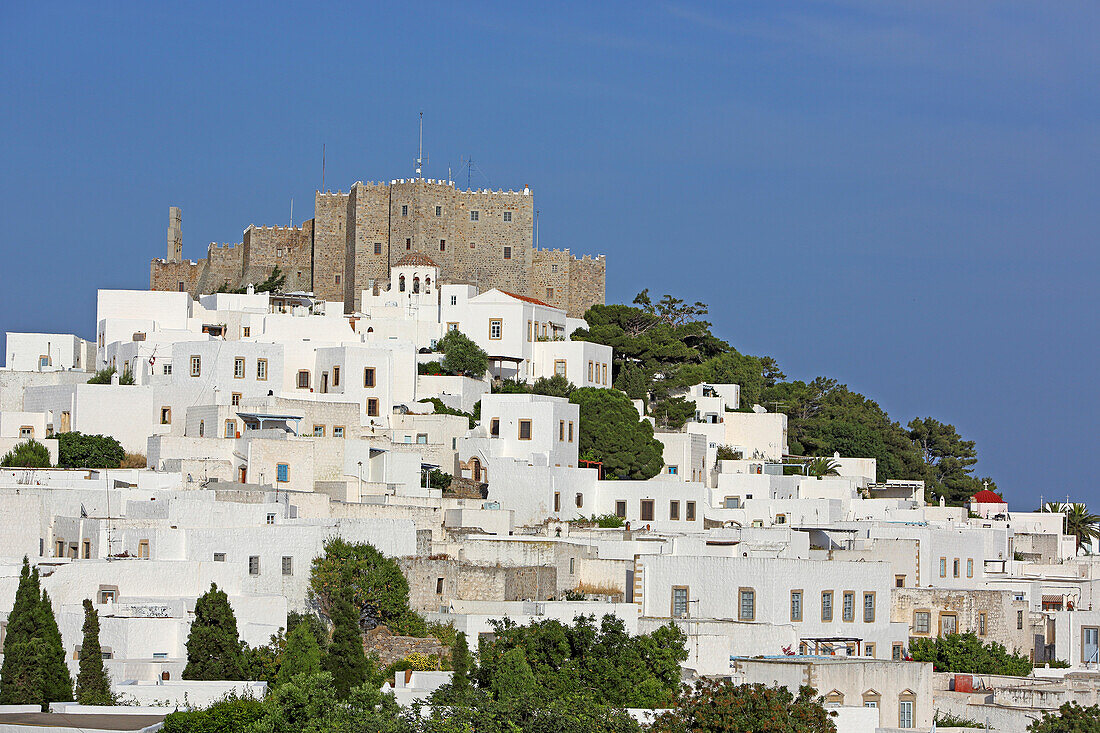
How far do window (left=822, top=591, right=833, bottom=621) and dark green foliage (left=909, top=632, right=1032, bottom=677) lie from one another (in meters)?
1.95

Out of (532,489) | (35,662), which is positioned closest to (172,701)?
(35,662)

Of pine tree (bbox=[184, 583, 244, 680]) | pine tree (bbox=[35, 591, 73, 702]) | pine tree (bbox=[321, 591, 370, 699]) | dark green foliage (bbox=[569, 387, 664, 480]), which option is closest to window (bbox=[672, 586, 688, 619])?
pine tree (bbox=[321, 591, 370, 699])

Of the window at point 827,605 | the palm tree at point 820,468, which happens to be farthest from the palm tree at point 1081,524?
the window at point 827,605

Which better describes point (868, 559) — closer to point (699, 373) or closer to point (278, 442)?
point (278, 442)

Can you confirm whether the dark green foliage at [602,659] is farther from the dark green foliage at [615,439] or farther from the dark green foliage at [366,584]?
the dark green foliage at [615,439]

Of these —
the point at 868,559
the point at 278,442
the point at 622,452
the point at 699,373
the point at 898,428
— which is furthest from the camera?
the point at 898,428

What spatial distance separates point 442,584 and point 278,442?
8679mm

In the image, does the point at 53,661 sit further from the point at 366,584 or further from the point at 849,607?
the point at 849,607

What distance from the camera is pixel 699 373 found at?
60000 mm

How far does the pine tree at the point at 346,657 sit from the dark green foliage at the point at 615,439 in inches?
834

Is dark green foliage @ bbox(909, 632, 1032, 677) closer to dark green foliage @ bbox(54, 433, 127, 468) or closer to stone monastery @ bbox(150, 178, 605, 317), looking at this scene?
dark green foliage @ bbox(54, 433, 127, 468)

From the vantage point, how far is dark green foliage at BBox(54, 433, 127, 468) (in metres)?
42.7

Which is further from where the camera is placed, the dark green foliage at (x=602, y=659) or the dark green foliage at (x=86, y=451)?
the dark green foliage at (x=86, y=451)

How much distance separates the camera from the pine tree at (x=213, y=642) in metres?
26.1
